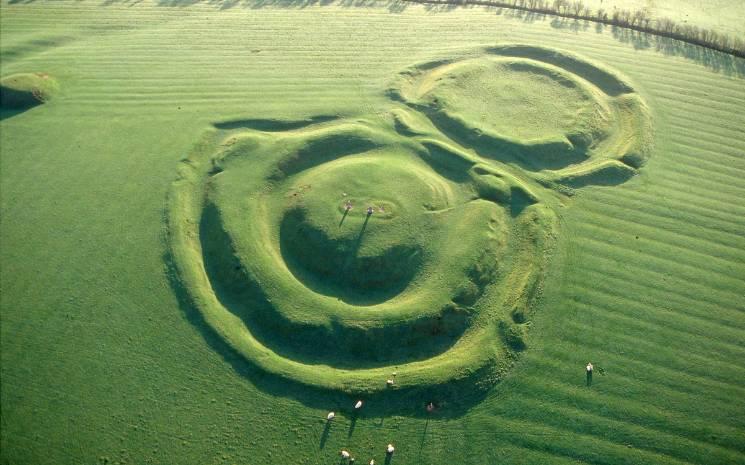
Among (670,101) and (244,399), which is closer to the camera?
(244,399)

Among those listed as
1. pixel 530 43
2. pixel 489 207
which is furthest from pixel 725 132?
pixel 489 207

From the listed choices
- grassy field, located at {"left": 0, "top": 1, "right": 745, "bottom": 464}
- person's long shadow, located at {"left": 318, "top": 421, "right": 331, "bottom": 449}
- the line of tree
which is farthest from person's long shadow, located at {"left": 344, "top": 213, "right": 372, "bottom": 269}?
the line of tree

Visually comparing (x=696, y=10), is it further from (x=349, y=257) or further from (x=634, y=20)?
(x=349, y=257)

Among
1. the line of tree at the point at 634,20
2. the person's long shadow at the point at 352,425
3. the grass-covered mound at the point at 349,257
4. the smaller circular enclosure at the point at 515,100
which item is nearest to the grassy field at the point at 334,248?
the person's long shadow at the point at 352,425

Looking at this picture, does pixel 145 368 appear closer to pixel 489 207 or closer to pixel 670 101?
pixel 489 207

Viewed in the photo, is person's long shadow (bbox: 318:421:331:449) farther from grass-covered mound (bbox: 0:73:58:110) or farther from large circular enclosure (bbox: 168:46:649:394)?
grass-covered mound (bbox: 0:73:58:110)
